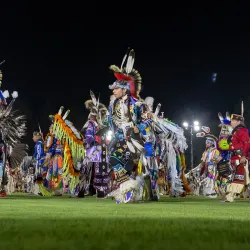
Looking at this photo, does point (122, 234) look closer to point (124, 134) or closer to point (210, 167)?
point (124, 134)

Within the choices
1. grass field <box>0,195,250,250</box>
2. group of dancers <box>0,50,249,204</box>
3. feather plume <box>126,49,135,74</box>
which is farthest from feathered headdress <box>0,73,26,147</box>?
grass field <box>0,195,250,250</box>

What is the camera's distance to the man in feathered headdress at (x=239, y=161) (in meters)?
10.0

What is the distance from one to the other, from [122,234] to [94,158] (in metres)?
9.24

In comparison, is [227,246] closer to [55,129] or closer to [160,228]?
[160,228]

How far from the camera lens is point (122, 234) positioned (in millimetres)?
3855

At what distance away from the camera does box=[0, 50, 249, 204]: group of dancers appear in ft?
29.6

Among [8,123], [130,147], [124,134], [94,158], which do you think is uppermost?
[8,123]

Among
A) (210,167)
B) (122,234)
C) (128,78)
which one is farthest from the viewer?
(210,167)

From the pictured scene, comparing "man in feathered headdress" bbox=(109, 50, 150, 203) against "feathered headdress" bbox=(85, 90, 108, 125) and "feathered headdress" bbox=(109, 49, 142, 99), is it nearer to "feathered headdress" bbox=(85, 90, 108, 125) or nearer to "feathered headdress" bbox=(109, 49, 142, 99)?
"feathered headdress" bbox=(109, 49, 142, 99)

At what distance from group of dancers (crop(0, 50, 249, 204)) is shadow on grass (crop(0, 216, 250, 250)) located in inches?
153

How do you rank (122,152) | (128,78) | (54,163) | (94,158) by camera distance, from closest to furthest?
1. (122,152)
2. (128,78)
3. (94,158)
4. (54,163)

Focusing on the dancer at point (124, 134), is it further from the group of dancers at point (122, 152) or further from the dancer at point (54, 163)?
the dancer at point (54, 163)

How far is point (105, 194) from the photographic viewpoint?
498 inches

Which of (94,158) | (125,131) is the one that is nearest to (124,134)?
(125,131)
